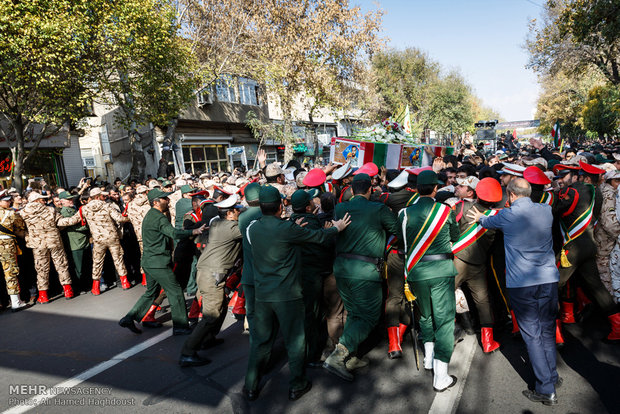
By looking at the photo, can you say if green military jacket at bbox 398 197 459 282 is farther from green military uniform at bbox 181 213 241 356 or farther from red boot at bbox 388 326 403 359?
green military uniform at bbox 181 213 241 356

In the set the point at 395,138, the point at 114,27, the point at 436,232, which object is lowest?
the point at 436,232

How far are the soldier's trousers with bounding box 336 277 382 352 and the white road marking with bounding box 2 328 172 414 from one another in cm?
277

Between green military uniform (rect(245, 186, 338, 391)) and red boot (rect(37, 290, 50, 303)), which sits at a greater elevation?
green military uniform (rect(245, 186, 338, 391))

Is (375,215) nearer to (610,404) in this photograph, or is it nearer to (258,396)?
(258,396)

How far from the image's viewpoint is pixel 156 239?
4.91 meters

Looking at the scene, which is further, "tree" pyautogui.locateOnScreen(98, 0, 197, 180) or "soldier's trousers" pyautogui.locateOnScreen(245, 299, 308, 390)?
"tree" pyautogui.locateOnScreen(98, 0, 197, 180)

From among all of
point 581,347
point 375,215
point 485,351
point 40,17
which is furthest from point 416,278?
point 40,17

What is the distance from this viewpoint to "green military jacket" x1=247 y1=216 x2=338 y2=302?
339cm

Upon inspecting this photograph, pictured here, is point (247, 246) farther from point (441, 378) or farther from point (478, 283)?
point (478, 283)

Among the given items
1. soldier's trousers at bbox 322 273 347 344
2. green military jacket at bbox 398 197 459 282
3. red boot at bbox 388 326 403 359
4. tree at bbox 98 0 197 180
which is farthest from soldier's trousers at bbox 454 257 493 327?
tree at bbox 98 0 197 180

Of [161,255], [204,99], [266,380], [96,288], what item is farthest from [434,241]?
[204,99]

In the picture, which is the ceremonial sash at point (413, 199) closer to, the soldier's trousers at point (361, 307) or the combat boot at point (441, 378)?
the soldier's trousers at point (361, 307)

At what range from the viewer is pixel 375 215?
3.77m

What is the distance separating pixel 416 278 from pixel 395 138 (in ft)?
20.3
